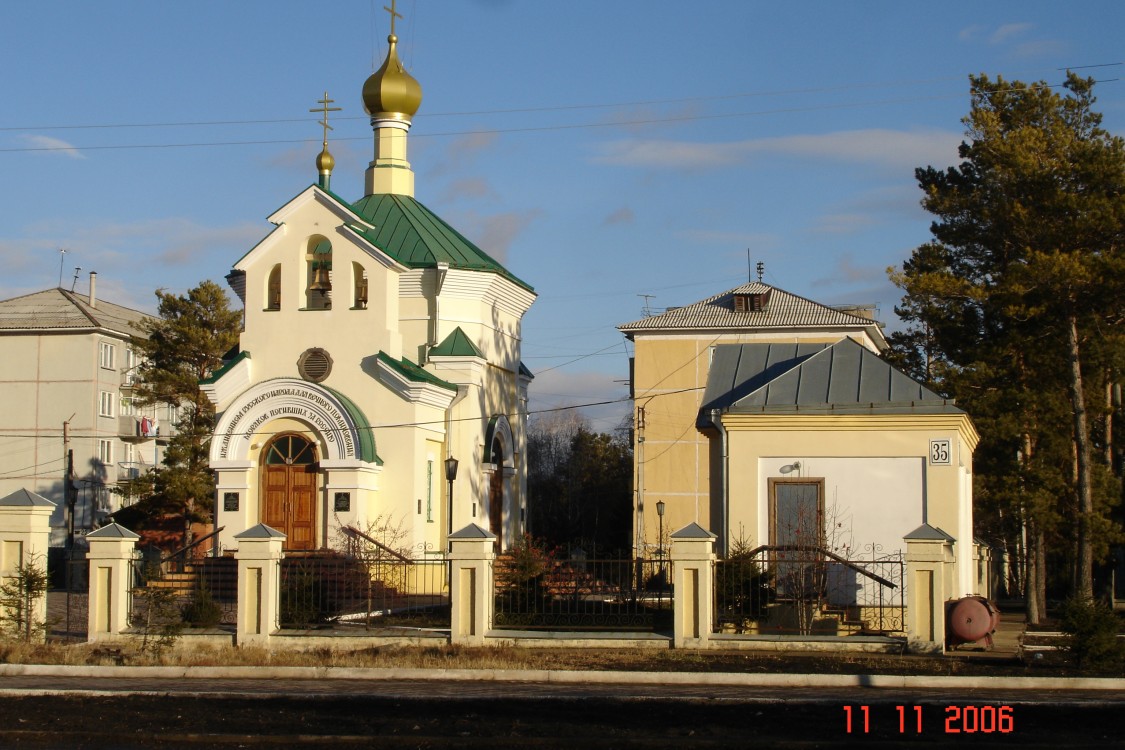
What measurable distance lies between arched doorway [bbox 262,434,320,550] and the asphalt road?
10777 millimetres

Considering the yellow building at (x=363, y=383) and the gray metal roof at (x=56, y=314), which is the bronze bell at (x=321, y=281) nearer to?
the yellow building at (x=363, y=383)

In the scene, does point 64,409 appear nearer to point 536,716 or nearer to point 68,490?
point 68,490

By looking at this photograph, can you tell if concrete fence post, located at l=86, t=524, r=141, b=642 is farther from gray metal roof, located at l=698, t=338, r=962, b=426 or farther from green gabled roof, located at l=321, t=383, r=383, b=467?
gray metal roof, located at l=698, t=338, r=962, b=426

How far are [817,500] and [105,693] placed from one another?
9.90 meters

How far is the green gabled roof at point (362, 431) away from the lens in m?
24.8

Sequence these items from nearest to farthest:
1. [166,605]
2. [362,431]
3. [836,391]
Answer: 1. [166,605]
2. [836,391]
3. [362,431]

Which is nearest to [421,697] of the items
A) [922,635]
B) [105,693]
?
[105,693]

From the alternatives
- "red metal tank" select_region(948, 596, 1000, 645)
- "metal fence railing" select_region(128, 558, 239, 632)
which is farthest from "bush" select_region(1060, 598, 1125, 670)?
"metal fence railing" select_region(128, 558, 239, 632)

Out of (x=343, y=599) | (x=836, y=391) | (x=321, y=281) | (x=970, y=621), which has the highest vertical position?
(x=321, y=281)

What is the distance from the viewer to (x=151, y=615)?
671 inches

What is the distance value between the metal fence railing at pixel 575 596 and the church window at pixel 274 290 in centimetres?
970

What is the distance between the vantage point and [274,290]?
26875 mm

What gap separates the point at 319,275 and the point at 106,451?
27396 millimetres
